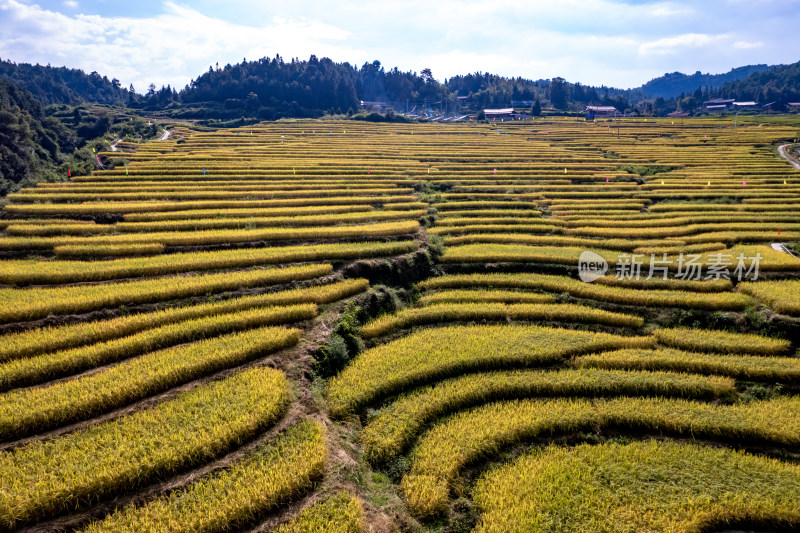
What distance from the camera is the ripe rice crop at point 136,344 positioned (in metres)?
10.4

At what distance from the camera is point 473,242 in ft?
80.1

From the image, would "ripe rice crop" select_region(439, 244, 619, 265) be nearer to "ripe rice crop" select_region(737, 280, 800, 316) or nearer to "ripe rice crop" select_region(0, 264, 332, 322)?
"ripe rice crop" select_region(737, 280, 800, 316)

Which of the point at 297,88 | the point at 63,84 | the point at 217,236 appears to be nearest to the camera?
the point at 217,236

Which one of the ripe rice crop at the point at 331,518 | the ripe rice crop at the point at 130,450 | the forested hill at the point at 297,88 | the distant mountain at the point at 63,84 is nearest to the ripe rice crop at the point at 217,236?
the ripe rice crop at the point at 130,450

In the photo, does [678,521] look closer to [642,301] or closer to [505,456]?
[505,456]

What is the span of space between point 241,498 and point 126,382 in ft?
16.3

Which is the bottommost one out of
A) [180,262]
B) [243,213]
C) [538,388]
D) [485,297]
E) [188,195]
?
[538,388]

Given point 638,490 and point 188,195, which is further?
point 188,195

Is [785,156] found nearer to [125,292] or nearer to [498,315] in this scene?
[498,315]

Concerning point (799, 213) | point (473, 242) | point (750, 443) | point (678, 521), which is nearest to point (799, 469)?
point (750, 443)

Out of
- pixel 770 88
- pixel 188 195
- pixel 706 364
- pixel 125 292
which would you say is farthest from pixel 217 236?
pixel 770 88

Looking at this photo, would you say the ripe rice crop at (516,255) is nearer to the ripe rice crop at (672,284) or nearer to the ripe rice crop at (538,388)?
the ripe rice crop at (672,284)

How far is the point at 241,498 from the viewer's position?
24.5ft

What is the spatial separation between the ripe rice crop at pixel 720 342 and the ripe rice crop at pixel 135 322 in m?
12.4
